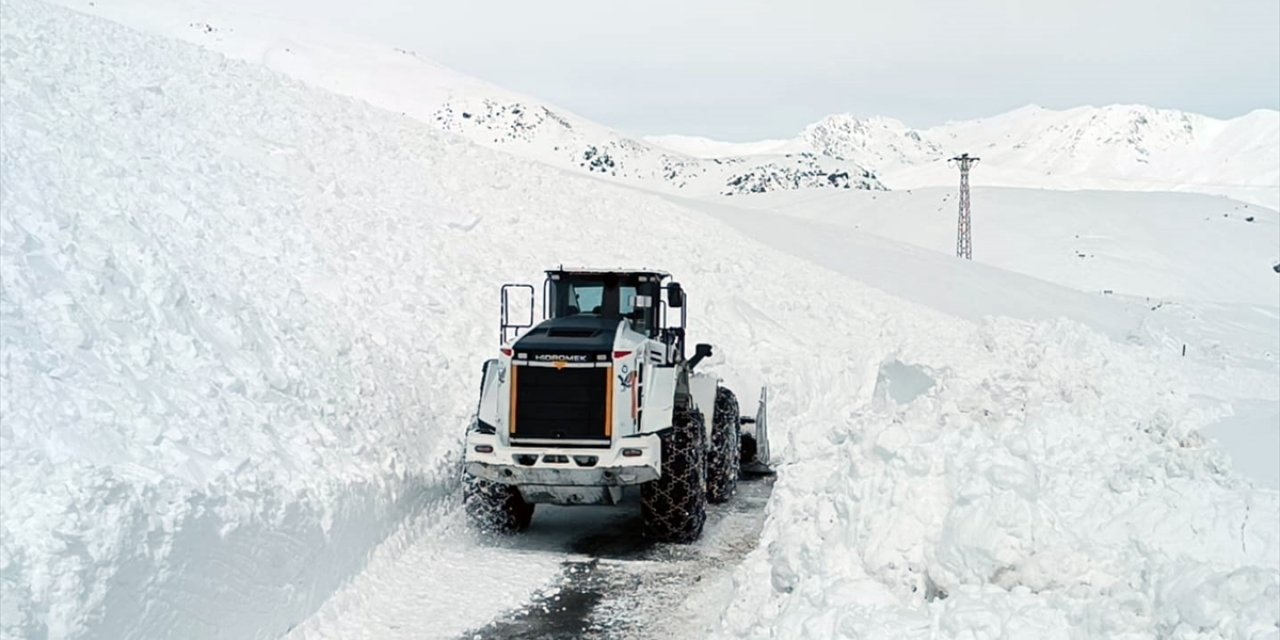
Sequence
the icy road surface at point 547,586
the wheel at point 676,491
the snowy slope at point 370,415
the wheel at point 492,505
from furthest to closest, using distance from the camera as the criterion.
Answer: the wheel at point 492,505
the wheel at point 676,491
the icy road surface at point 547,586
the snowy slope at point 370,415

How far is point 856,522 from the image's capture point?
7375 mm

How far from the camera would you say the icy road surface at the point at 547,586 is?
802 cm

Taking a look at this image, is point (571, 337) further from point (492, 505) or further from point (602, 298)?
point (492, 505)

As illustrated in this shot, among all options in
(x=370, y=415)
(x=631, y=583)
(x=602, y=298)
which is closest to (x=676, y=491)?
(x=631, y=583)

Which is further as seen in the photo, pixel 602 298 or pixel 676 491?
pixel 602 298

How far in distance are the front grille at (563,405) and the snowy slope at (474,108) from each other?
102 m

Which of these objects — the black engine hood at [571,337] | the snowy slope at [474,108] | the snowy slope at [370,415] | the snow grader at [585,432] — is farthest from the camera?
the snowy slope at [474,108]

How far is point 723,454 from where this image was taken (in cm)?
1216

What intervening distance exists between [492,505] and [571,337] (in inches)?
71.7

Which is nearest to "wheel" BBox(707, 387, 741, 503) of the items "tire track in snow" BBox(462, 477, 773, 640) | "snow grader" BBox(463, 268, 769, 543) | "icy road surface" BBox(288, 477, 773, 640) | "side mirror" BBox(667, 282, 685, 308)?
"tire track in snow" BBox(462, 477, 773, 640)

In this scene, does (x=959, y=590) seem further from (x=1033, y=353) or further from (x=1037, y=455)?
(x=1033, y=353)

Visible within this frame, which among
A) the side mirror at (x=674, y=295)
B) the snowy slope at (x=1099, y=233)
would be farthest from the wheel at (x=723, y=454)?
the snowy slope at (x=1099, y=233)

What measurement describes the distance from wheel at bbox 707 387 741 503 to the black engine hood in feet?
6.50

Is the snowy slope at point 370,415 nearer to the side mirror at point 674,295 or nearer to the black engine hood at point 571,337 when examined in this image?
the black engine hood at point 571,337
